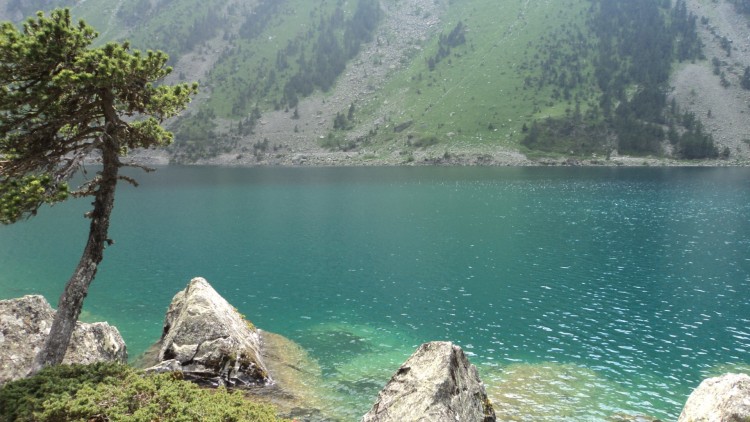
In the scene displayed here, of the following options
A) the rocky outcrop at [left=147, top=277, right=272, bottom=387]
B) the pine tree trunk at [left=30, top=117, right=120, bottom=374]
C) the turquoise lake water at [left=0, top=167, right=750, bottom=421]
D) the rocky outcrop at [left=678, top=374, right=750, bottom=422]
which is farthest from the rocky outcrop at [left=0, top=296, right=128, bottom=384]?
the rocky outcrop at [left=678, top=374, right=750, bottom=422]

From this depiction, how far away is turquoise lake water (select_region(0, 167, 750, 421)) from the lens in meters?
28.7

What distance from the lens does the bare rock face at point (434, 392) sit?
52.9 ft

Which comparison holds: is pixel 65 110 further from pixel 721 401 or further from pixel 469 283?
pixel 469 283

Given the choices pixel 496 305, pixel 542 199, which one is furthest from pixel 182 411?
pixel 542 199

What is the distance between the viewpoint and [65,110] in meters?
18.3

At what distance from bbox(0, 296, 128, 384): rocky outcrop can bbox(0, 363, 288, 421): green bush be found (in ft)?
15.6

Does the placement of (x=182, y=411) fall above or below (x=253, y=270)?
above

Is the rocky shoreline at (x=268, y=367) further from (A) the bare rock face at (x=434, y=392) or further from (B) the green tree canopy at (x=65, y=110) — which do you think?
(B) the green tree canopy at (x=65, y=110)

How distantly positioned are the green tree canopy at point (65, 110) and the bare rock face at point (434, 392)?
13.7m

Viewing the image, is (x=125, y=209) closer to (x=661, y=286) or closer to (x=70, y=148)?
(x=70, y=148)

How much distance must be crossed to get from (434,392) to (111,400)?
10484mm

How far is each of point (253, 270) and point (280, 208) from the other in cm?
4971

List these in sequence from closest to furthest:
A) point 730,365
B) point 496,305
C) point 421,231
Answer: point 730,365, point 496,305, point 421,231

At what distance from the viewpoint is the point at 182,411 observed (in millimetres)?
13352
